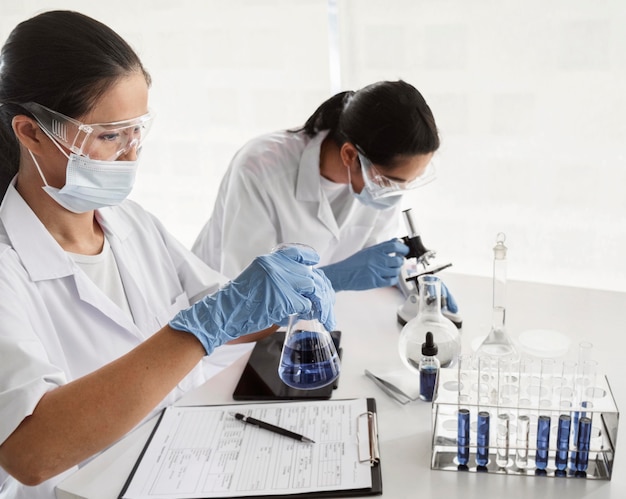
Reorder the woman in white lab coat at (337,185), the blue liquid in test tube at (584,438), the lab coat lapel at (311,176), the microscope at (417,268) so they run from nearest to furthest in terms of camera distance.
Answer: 1. the blue liquid in test tube at (584,438)
2. the microscope at (417,268)
3. the woman in white lab coat at (337,185)
4. the lab coat lapel at (311,176)

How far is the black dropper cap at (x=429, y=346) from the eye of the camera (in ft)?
4.20

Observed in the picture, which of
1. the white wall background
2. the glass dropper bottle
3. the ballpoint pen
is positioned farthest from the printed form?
the white wall background

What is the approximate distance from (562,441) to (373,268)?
2.67 ft

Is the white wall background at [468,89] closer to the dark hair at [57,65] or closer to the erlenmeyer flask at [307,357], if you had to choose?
the erlenmeyer flask at [307,357]

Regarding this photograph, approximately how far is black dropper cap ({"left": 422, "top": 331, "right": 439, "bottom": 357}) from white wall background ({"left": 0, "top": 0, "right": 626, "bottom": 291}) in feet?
4.92

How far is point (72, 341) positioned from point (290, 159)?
3.18 ft

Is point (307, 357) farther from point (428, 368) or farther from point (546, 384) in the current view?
point (546, 384)

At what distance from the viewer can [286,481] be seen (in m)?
1.05

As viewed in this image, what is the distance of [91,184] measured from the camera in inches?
51.8

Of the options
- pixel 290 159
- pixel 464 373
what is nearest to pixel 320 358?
pixel 464 373

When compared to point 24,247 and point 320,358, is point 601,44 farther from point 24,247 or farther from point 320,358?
point 24,247

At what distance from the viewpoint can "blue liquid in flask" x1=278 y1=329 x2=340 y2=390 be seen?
130 centimetres

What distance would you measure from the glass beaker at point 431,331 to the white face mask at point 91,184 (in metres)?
0.68

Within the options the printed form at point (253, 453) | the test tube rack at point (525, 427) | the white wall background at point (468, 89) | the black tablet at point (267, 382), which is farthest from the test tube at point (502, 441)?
the white wall background at point (468, 89)
